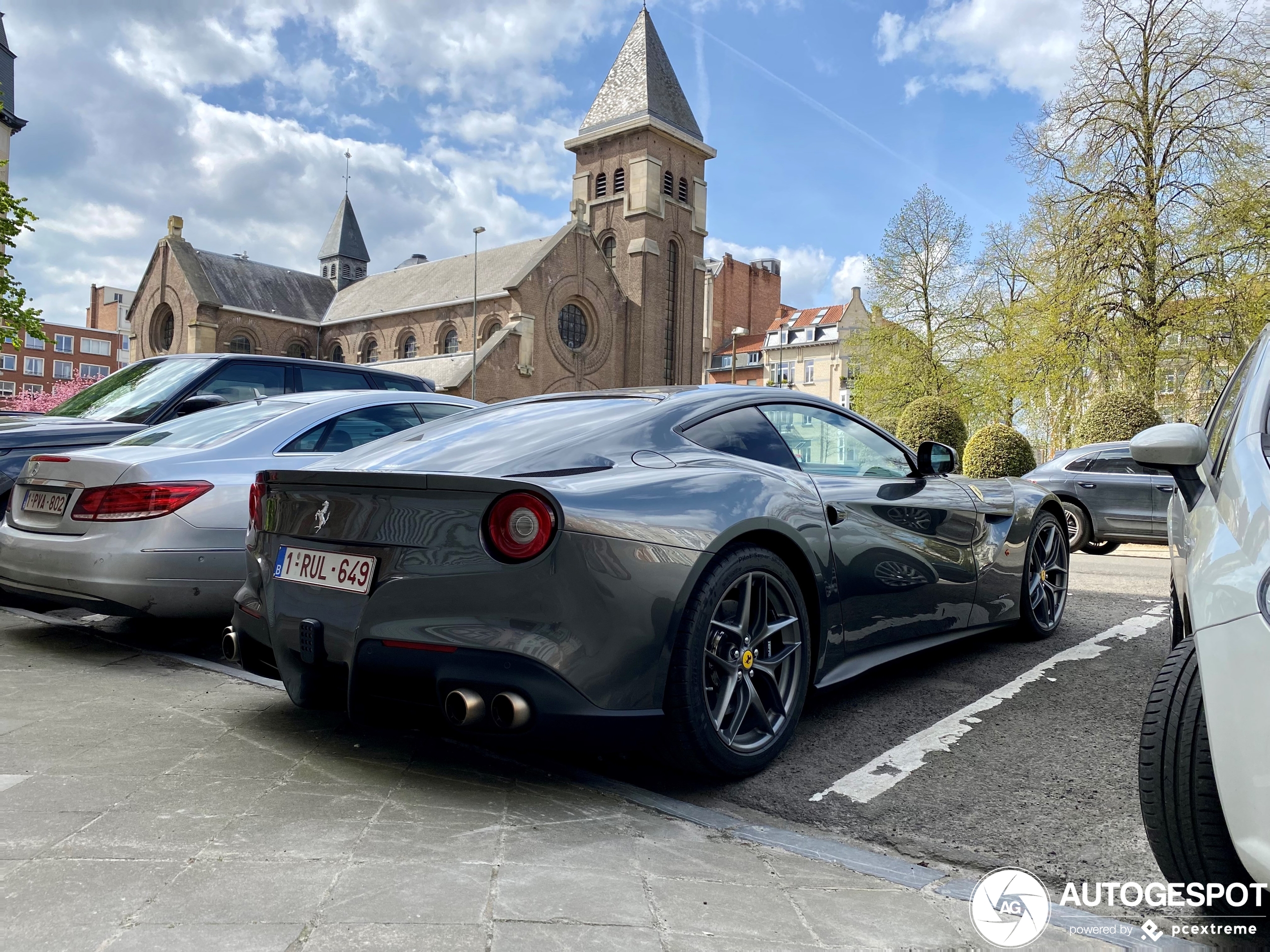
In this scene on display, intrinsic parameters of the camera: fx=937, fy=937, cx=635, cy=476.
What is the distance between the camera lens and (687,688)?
9.25ft

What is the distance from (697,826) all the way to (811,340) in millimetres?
83056

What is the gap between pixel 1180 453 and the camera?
274 centimetres

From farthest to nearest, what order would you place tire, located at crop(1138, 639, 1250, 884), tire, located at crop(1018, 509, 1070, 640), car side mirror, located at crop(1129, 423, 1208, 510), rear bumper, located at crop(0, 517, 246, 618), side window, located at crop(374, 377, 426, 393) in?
side window, located at crop(374, 377, 426, 393) < tire, located at crop(1018, 509, 1070, 640) < rear bumper, located at crop(0, 517, 246, 618) < car side mirror, located at crop(1129, 423, 1208, 510) < tire, located at crop(1138, 639, 1250, 884)

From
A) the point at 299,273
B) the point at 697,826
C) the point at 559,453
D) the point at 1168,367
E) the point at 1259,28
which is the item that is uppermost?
the point at 299,273

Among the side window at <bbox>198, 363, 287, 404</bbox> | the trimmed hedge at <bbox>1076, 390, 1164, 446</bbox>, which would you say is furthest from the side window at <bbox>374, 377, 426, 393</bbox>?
the trimmed hedge at <bbox>1076, 390, 1164, 446</bbox>

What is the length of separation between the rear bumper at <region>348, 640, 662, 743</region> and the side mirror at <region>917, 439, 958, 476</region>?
2209 millimetres

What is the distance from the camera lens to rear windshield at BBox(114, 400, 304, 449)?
502 cm

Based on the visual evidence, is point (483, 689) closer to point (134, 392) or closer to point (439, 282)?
point (134, 392)

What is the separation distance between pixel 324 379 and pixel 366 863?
20.3ft

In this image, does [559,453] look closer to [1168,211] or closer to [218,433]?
[218,433]

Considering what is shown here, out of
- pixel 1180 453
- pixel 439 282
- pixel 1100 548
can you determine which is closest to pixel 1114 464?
pixel 1100 548

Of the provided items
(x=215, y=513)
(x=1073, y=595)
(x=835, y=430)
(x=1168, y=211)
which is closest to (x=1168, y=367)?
(x=1168, y=211)

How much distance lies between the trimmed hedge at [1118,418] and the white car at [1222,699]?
1996 cm

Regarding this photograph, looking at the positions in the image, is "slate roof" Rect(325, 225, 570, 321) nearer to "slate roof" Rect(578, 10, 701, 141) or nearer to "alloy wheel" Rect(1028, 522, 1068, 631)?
"slate roof" Rect(578, 10, 701, 141)
